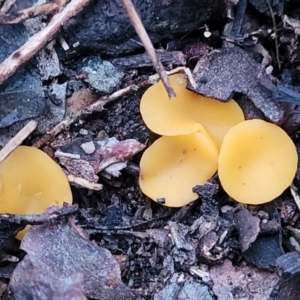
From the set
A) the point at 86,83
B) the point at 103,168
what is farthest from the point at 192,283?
the point at 86,83

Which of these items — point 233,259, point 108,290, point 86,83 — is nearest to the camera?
point 108,290

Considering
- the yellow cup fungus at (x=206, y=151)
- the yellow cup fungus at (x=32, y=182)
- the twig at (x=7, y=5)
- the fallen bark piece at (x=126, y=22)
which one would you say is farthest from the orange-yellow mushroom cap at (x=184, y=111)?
the twig at (x=7, y=5)

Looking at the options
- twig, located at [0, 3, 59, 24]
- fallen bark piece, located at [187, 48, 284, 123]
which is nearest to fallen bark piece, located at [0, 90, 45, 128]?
twig, located at [0, 3, 59, 24]

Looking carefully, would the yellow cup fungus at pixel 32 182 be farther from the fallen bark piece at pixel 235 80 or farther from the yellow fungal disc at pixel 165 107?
the fallen bark piece at pixel 235 80

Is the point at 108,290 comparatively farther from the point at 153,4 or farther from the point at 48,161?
the point at 153,4

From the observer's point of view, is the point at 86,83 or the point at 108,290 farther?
the point at 86,83

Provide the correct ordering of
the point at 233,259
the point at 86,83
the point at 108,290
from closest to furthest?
the point at 108,290 < the point at 233,259 < the point at 86,83

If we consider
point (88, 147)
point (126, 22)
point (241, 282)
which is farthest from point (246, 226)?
point (126, 22)
